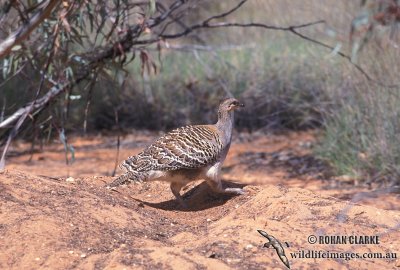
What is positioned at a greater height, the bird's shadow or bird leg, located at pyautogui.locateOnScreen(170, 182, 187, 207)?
bird leg, located at pyautogui.locateOnScreen(170, 182, 187, 207)

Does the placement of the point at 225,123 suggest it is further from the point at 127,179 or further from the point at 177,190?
the point at 127,179

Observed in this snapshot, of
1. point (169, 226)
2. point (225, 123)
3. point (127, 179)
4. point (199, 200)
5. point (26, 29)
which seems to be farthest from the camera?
point (225, 123)

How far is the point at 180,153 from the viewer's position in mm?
7348

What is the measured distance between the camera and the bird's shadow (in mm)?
7546

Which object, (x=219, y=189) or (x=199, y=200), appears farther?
(x=199, y=200)

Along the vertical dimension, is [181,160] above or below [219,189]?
above

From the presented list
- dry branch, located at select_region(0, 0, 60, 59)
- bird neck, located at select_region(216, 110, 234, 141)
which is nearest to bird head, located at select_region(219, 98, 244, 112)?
bird neck, located at select_region(216, 110, 234, 141)

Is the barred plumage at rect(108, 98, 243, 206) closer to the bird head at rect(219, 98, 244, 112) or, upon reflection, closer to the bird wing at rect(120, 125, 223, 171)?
the bird wing at rect(120, 125, 223, 171)

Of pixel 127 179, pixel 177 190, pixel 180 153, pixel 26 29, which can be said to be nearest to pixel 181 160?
pixel 180 153

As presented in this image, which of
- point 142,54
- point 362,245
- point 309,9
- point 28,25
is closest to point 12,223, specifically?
point 28,25

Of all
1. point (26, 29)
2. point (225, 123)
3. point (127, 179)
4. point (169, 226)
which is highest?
point (26, 29)

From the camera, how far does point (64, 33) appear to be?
872cm

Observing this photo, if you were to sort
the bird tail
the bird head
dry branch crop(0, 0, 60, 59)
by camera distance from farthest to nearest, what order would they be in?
the bird head
the bird tail
dry branch crop(0, 0, 60, 59)

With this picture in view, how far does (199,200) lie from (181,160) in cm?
71
